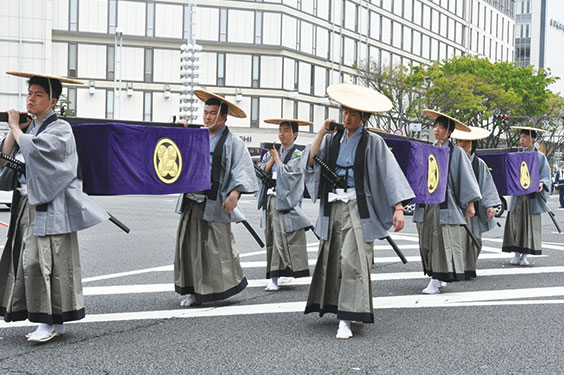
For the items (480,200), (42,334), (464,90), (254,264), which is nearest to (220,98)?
(42,334)

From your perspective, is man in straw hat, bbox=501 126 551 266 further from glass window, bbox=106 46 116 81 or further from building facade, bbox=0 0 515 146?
glass window, bbox=106 46 116 81

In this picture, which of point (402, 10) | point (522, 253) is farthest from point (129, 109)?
point (522, 253)

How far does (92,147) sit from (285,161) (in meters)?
2.88

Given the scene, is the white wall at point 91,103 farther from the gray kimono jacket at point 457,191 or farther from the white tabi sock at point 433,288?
the white tabi sock at point 433,288

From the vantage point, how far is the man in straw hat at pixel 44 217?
4.92m

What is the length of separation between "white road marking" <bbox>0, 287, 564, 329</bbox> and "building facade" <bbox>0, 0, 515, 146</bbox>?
114 ft

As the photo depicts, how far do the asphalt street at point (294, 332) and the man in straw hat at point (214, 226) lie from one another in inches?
9.1

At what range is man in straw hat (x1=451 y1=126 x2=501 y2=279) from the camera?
337 inches

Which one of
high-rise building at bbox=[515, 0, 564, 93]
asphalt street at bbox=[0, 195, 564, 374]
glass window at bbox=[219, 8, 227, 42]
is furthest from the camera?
high-rise building at bbox=[515, 0, 564, 93]

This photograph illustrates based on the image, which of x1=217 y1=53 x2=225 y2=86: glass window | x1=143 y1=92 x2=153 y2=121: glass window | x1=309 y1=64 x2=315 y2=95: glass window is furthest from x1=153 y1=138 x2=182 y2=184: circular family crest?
x1=309 y1=64 x2=315 y2=95: glass window

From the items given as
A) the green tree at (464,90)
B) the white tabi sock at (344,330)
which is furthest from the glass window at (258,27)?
the white tabi sock at (344,330)

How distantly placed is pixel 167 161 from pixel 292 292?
2.11 metres

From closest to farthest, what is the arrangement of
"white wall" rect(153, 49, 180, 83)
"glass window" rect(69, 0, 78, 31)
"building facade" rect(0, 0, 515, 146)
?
"building facade" rect(0, 0, 515, 146) < "glass window" rect(69, 0, 78, 31) < "white wall" rect(153, 49, 180, 83)

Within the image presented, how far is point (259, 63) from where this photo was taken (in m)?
46.9
